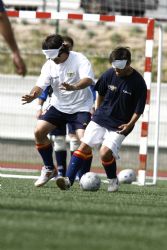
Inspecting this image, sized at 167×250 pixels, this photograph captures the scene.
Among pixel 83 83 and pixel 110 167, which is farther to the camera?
pixel 83 83

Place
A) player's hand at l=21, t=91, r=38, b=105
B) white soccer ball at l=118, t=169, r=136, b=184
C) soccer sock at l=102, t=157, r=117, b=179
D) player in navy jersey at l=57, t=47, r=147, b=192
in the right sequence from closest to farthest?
player's hand at l=21, t=91, r=38, b=105 < player in navy jersey at l=57, t=47, r=147, b=192 < soccer sock at l=102, t=157, r=117, b=179 < white soccer ball at l=118, t=169, r=136, b=184

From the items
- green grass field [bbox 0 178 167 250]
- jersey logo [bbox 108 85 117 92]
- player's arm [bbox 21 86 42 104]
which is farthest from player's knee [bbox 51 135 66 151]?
green grass field [bbox 0 178 167 250]

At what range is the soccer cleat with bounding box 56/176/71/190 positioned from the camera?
37.9 feet

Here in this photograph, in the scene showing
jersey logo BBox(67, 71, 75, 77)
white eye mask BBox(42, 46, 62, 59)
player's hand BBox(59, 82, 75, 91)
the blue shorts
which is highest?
white eye mask BBox(42, 46, 62, 59)

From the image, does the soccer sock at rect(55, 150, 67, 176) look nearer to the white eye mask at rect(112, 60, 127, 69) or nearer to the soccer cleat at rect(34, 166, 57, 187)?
the soccer cleat at rect(34, 166, 57, 187)

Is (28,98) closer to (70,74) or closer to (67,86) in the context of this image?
(67,86)

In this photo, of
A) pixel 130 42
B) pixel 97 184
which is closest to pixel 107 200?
pixel 97 184

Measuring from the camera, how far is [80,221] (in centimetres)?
762

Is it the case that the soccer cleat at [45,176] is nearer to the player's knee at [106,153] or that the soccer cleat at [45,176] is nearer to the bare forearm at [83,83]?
the player's knee at [106,153]

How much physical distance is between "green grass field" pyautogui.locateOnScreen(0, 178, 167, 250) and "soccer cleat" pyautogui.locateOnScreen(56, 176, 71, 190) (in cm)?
38

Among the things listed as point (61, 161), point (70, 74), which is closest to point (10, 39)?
point (70, 74)

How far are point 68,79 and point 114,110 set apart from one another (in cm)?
110

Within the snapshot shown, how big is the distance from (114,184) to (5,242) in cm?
585

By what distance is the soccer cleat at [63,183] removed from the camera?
11562 mm
